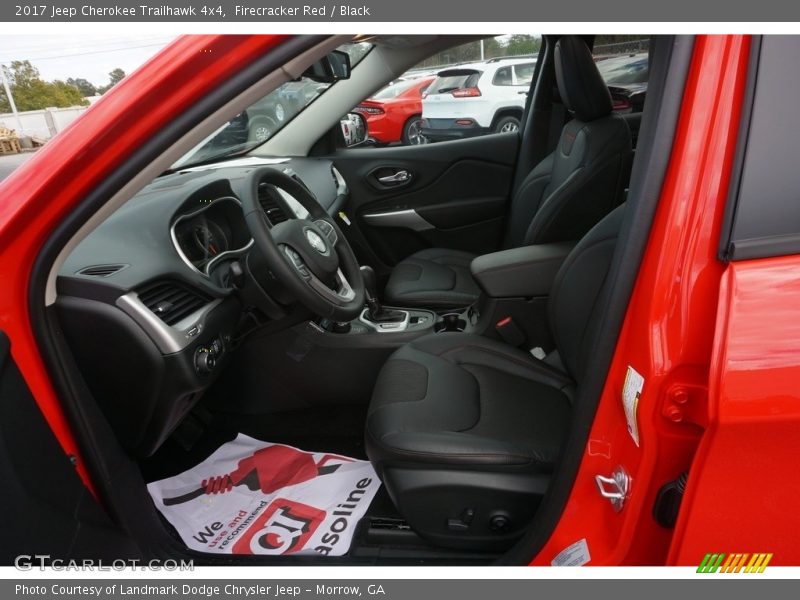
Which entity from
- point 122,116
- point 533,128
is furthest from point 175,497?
point 533,128

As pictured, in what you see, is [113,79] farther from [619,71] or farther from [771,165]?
[619,71]

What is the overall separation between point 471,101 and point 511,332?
3.40 metres

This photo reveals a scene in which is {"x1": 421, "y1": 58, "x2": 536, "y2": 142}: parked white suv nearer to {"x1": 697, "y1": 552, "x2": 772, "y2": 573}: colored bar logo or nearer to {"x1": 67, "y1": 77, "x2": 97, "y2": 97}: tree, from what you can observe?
{"x1": 67, "y1": 77, "x2": 97, "y2": 97}: tree

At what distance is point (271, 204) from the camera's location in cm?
166

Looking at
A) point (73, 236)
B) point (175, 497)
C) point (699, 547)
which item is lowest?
point (175, 497)

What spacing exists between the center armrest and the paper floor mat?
28.3 inches

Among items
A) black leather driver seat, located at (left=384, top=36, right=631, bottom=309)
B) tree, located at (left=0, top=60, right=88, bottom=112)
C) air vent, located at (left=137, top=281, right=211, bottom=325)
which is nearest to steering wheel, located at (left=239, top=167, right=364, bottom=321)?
air vent, located at (left=137, top=281, right=211, bottom=325)

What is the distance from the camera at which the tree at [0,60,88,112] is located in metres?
1.00

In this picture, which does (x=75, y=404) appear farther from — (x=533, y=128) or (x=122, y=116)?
(x=533, y=128)

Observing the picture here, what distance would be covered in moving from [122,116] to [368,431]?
33.3 inches

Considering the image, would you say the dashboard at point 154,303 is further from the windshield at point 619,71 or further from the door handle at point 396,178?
the windshield at point 619,71

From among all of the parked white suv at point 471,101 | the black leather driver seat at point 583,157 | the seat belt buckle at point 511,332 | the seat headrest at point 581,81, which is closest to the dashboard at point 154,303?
the seat belt buckle at point 511,332

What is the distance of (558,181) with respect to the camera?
2041mm

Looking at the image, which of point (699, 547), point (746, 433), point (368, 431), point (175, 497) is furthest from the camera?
point (175, 497)
